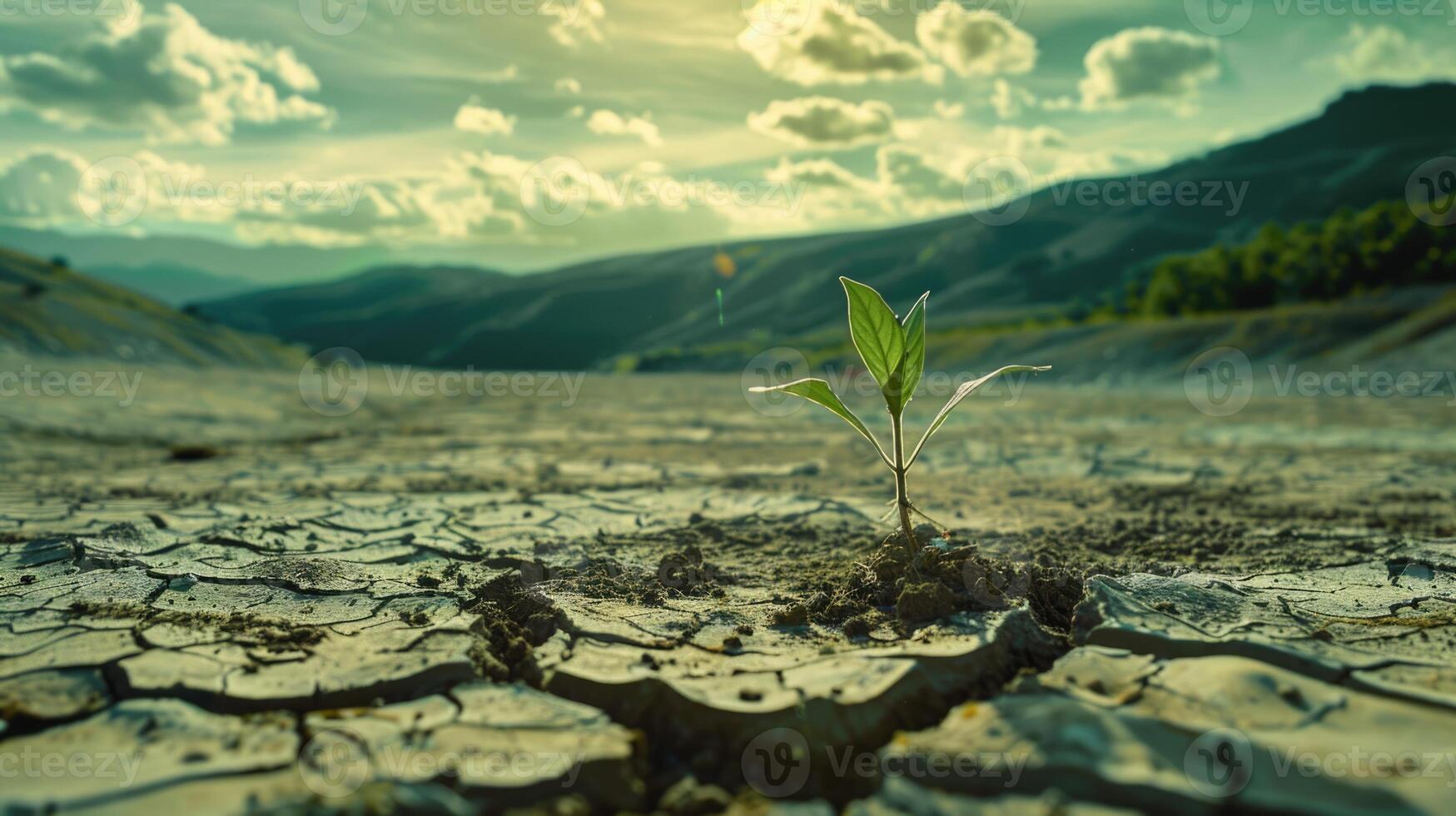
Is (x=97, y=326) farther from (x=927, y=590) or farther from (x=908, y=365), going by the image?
(x=927, y=590)

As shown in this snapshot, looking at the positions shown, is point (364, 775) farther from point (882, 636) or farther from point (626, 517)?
point (626, 517)

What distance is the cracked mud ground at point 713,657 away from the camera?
4.35ft

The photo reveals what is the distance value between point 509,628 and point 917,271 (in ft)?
257

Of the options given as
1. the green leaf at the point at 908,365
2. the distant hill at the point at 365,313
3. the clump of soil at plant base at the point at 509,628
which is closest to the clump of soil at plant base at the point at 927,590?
the green leaf at the point at 908,365

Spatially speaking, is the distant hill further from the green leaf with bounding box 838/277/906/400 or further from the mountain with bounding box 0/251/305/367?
the green leaf with bounding box 838/277/906/400

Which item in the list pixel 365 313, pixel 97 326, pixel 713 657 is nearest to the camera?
pixel 713 657

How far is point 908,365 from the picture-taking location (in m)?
2.11

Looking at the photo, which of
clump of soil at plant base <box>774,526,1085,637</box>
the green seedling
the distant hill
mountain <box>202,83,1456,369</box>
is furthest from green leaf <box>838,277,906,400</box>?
the distant hill

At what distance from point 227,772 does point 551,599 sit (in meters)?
1.05

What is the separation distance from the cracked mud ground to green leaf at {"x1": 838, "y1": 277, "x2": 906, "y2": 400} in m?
0.58

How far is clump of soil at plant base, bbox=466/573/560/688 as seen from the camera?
5.98 ft

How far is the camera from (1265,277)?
98.6 ft

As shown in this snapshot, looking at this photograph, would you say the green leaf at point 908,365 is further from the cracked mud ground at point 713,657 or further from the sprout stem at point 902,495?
the cracked mud ground at point 713,657

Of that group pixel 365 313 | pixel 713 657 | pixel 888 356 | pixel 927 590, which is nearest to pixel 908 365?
pixel 888 356
